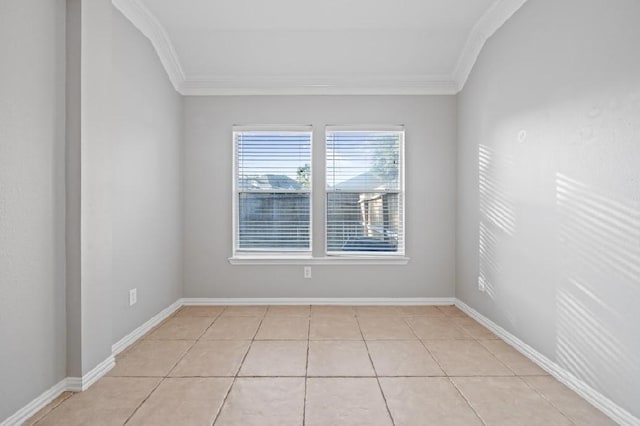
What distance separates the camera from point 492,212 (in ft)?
10.7

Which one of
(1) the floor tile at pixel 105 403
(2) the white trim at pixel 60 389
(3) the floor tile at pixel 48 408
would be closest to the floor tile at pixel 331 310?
(1) the floor tile at pixel 105 403

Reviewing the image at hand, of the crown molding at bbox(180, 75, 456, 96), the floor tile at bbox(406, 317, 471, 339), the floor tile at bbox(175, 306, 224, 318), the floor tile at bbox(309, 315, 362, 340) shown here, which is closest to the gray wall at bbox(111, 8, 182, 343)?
the floor tile at bbox(175, 306, 224, 318)

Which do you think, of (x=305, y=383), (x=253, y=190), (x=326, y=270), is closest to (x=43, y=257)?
(x=305, y=383)

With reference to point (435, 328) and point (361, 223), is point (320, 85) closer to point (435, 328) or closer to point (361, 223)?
point (361, 223)

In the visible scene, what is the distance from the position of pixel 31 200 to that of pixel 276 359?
71.8 inches

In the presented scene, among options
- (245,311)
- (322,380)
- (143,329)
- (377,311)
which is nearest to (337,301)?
(377,311)

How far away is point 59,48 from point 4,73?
46 centimetres

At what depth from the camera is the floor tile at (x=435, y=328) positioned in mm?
3156

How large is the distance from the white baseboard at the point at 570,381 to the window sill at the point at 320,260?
114cm

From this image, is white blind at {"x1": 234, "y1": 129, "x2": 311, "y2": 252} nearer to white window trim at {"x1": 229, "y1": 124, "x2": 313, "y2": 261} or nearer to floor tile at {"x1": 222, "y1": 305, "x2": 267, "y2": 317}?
white window trim at {"x1": 229, "y1": 124, "x2": 313, "y2": 261}

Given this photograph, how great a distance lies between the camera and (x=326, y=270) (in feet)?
13.6

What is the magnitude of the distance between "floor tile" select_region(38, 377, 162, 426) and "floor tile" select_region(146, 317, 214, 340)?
769 mm

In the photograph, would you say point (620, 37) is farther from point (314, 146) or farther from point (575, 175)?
point (314, 146)

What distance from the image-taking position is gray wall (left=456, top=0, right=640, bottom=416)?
187 cm
